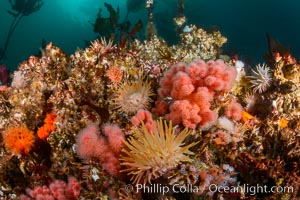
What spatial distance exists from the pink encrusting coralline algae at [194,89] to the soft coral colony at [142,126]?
0.04 ft

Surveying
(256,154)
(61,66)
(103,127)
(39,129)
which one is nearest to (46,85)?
(61,66)

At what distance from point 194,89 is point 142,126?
36.8 inches

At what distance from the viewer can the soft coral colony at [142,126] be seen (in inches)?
127

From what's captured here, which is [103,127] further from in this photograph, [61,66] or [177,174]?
[61,66]

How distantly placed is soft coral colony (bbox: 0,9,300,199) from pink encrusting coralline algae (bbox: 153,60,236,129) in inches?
0.5

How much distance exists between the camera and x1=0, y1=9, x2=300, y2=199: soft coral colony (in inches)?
127

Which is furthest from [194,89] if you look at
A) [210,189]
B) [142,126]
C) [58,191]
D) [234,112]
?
[58,191]

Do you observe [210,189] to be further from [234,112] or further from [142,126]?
[234,112]

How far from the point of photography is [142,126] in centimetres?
334

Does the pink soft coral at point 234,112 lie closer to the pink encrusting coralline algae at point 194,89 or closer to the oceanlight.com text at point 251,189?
the pink encrusting coralline algae at point 194,89

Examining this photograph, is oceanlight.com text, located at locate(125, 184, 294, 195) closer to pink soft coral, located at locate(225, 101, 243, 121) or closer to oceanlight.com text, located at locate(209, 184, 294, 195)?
oceanlight.com text, located at locate(209, 184, 294, 195)

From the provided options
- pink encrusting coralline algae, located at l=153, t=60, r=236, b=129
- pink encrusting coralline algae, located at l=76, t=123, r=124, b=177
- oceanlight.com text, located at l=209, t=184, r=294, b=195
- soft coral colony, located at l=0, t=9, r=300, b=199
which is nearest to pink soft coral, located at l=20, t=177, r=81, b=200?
soft coral colony, located at l=0, t=9, r=300, b=199

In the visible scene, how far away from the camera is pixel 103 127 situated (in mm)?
3773

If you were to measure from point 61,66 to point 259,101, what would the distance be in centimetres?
331
